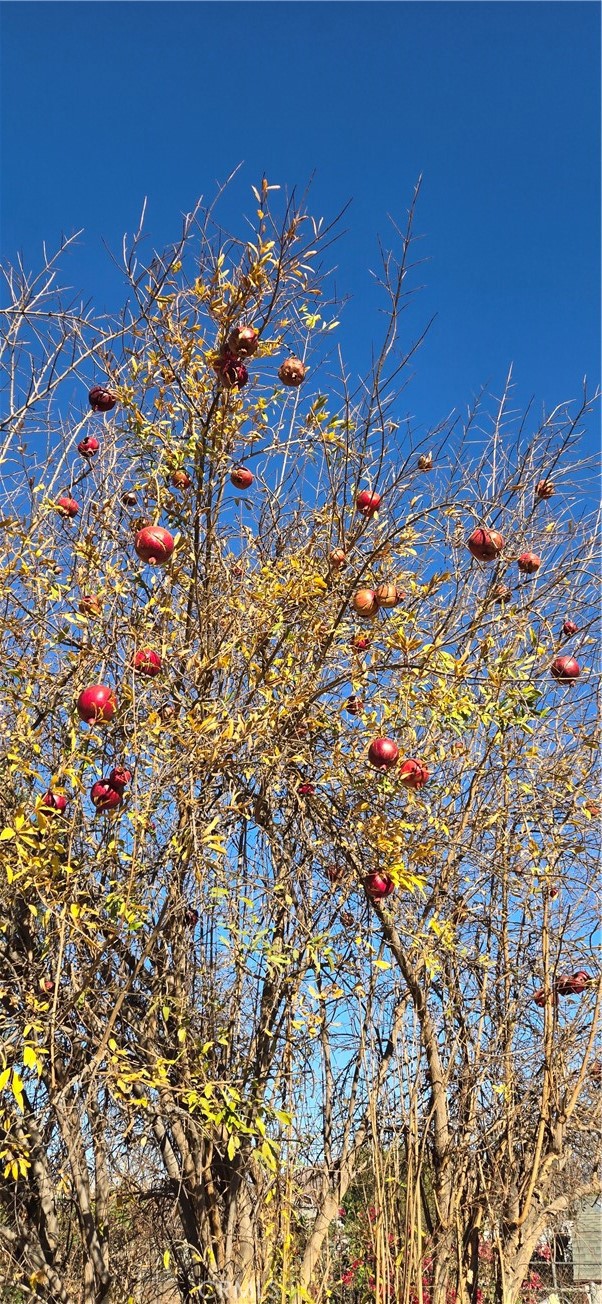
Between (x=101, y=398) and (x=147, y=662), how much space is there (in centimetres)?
80

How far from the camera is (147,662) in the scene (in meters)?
2.23

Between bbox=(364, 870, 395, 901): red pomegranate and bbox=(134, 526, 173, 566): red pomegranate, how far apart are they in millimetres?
916

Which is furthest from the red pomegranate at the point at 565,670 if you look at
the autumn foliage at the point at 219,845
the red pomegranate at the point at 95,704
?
the red pomegranate at the point at 95,704

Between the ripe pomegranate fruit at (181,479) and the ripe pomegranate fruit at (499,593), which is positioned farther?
the ripe pomegranate fruit at (499,593)

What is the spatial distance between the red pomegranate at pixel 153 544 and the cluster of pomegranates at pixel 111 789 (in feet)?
1.61

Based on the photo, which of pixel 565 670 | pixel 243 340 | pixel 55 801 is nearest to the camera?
pixel 55 801

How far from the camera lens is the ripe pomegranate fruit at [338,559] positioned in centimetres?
234

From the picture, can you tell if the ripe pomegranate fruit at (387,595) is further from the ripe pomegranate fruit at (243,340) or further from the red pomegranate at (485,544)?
the ripe pomegranate fruit at (243,340)

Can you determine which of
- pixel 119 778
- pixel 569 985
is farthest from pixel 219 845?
pixel 569 985

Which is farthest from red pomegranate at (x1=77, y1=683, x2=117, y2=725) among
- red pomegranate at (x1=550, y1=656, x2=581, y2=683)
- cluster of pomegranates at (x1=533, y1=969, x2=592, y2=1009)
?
cluster of pomegranates at (x1=533, y1=969, x2=592, y2=1009)

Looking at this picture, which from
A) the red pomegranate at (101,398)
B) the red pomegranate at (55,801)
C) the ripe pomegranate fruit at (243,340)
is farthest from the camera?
the red pomegranate at (101,398)

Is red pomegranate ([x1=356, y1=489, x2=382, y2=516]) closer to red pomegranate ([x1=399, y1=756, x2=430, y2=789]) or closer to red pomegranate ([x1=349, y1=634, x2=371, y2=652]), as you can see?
red pomegranate ([x1=349, y1=634, x2=371, y2=652])

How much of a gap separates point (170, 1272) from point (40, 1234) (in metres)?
0.37

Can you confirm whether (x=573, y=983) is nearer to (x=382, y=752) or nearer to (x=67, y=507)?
(x=382, y=752)
